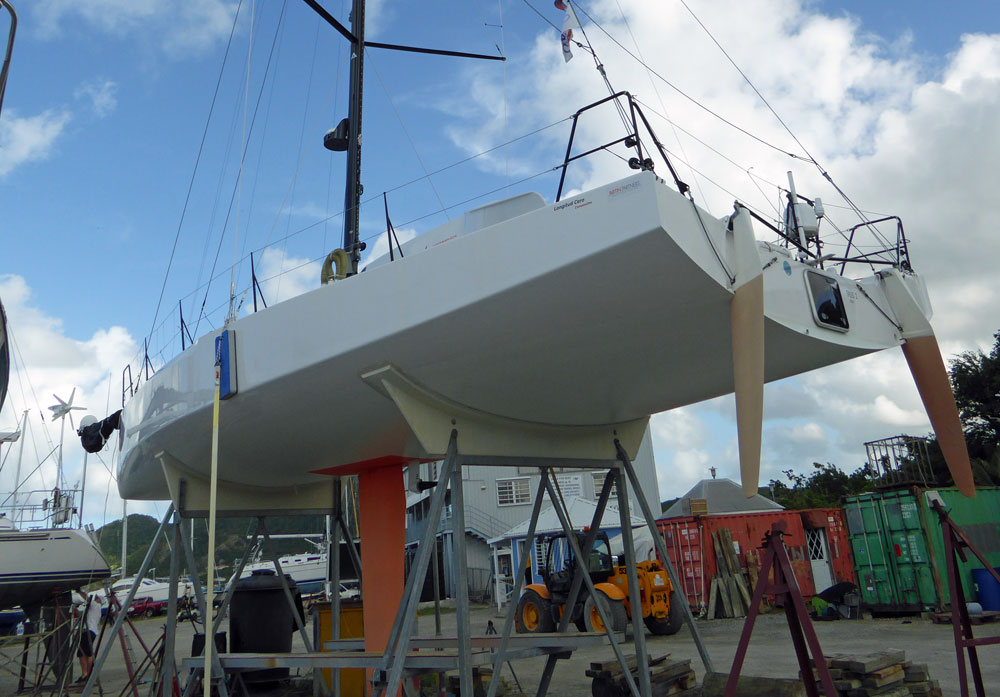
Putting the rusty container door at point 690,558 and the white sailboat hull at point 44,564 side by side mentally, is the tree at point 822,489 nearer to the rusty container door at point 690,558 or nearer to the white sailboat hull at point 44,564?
the rusty container door at point 690,558

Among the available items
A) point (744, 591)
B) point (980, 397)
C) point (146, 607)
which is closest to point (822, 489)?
point (980, 397)

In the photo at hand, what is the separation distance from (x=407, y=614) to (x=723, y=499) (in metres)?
17.3

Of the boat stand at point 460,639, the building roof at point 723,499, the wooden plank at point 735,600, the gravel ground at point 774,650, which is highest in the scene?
the building roof at point 723,499

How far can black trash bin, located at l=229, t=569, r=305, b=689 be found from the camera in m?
8.59

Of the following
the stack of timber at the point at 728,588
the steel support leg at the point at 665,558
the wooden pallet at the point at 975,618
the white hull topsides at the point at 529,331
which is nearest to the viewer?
the white hull topsides at the point at 529,331

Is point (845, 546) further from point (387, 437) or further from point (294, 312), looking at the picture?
point (294, 312)

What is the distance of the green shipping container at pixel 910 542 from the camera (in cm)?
1200

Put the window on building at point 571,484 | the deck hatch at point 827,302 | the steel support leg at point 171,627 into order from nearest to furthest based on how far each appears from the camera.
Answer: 1. the deck hatch at point 827,302
2. the steel support leg at point 171,627
3. the window on building at point 571,484

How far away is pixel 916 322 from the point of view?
5578 millimetres

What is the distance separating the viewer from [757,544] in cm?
1532

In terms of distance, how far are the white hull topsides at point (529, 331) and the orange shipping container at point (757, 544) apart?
9.11 m

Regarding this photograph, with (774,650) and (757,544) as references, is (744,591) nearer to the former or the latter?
(757,544)

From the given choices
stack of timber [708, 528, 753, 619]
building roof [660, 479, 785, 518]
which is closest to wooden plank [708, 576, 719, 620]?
stack of timber [708, 528, 753, 619]

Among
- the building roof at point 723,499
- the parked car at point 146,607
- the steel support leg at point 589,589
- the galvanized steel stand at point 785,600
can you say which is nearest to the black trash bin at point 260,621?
the steel support leg at point 589,589
